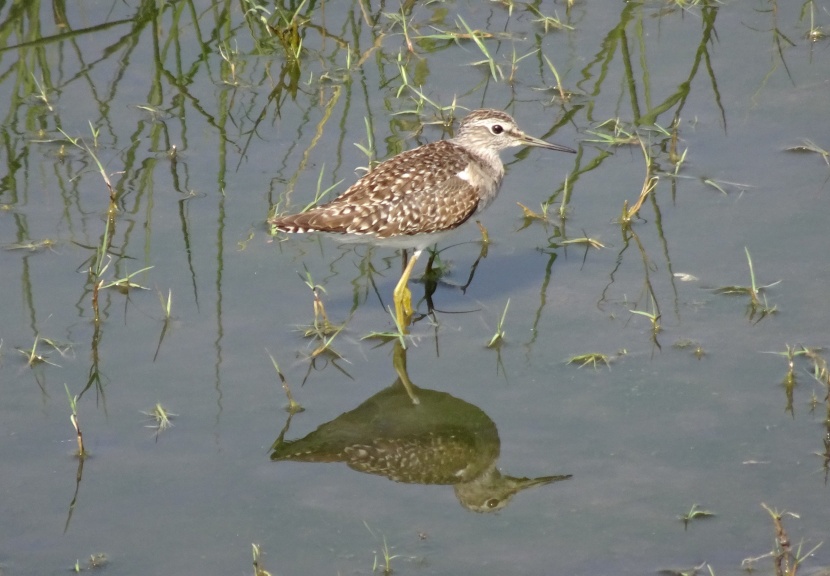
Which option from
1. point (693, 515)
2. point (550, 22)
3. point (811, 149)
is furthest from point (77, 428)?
point (550, 22)

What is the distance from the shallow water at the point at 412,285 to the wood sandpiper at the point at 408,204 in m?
0.42

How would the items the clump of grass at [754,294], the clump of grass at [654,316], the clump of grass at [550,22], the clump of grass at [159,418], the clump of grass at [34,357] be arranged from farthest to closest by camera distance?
the clump of grass at [550,22] < the clump of grass at [754,294] < the clump of grass at [654,316] < the clump of grass at [34,357] < the clump of grass at [159,418]

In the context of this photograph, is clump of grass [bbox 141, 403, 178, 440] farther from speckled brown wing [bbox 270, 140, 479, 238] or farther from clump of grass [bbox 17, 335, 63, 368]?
speckled brown wing [bbox 270, 140, 479, 238]

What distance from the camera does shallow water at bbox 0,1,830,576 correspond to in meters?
6.17

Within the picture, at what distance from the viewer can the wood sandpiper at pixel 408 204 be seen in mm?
7594

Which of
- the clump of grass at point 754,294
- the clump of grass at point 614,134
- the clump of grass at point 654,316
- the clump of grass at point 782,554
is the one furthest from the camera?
the clump of grass at point 614,134

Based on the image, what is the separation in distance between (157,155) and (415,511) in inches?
155

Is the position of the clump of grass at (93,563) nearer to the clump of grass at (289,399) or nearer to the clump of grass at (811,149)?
the clump of grass at (289,399)

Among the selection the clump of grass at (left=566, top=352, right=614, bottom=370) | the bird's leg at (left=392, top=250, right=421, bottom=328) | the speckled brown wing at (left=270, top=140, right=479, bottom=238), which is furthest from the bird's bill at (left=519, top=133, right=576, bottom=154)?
the clump of grass at (left=566, top=352, right=614, bottom=370)

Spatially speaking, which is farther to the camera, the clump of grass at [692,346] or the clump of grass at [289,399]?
the clump of grass at [692,346]

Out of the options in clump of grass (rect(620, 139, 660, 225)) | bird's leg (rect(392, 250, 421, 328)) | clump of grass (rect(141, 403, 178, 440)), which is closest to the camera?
clump of grass (rect(141, 403, 178, 440))

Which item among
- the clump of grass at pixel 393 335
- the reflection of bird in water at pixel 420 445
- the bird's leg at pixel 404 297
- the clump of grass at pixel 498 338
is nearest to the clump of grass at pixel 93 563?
the reflection of bird in water at pixel 420 445

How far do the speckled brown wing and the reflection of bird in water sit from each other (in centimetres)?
100

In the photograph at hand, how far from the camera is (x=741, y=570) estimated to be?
5.79 meters
